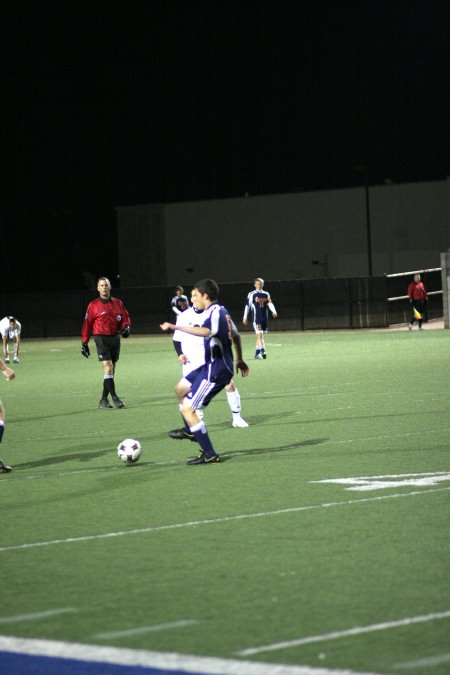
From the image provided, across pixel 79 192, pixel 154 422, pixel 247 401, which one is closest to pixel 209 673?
pixel 154 422

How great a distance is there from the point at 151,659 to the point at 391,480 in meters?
6.01

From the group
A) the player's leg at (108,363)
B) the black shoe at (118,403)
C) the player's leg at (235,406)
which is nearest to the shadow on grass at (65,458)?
the player's leg at (235,406)

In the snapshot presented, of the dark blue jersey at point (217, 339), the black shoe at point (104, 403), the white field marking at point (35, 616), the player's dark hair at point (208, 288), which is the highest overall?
the player's dark hair at point (208, 288)

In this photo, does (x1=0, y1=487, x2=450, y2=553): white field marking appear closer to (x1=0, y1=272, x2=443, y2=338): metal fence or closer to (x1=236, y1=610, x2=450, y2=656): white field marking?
(x1=236, y1=610, x2=450, y2=656): white field marking

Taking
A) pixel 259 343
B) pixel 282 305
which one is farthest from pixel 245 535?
pixel 282 305

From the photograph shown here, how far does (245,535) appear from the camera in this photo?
941cm

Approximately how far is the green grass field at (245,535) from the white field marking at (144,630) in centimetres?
2

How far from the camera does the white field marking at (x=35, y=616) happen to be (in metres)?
7.10

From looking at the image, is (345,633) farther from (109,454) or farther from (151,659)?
(109,454)

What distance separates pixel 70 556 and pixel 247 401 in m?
13.1

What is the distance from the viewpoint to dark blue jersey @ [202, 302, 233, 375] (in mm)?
13648

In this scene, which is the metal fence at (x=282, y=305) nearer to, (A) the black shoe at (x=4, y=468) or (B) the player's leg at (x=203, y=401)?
(B) the player's leg at (x=203, y=401)

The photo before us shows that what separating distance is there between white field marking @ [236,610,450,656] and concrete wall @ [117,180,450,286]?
67393mm

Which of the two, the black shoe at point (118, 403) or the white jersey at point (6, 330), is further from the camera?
the white jersey at point (6, 330)
